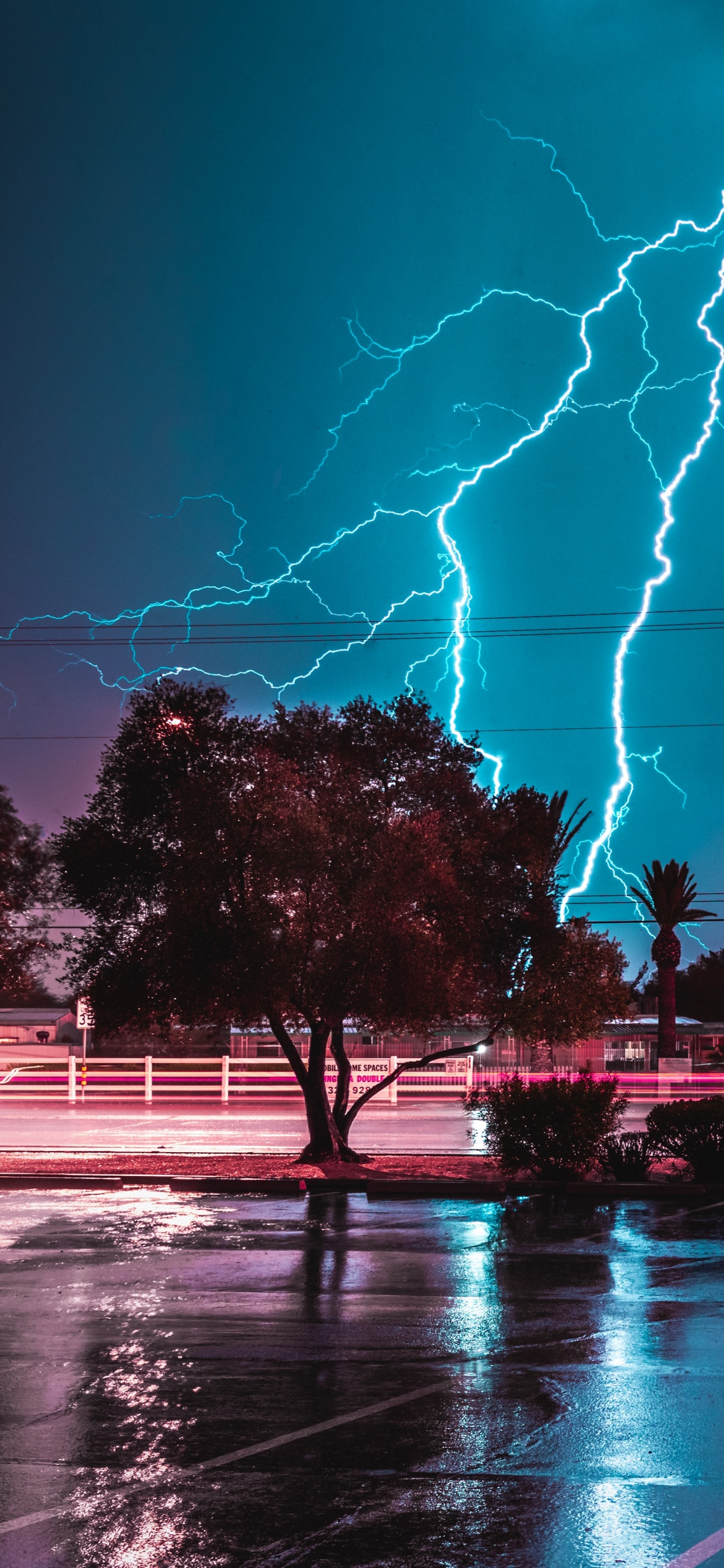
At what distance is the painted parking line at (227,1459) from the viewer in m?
5.84

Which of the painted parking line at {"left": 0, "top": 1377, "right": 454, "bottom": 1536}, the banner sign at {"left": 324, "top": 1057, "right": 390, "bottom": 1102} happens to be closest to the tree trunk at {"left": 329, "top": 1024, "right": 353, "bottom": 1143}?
the banner sign at {"left": 324, "top": 1057, "right": 390, "bottom": 1102}

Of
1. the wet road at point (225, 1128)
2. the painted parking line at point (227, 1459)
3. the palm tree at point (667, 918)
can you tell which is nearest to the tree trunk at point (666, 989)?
the palm tree at point (667, 918)

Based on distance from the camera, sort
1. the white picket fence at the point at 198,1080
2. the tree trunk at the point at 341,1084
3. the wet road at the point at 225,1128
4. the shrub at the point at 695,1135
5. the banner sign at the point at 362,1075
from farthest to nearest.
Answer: the white picket fence at the point at 198,1080 < the banner sign at the point at 362,1075 < the wet road at the point at 225,1128 < the tree trunk at the point at 341,1084 < the shrub at the point at 695,1135

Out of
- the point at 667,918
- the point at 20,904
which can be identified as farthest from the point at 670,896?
the point at 20,904

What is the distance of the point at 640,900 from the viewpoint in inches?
2194

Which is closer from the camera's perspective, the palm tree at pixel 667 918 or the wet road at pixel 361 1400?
the wet road at pixel 361 1400

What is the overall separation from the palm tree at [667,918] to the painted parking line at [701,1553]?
47381mm

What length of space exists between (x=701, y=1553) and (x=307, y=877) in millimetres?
13171

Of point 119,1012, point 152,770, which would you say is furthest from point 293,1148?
point 152,770

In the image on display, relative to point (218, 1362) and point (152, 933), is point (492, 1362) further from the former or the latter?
point (152, 933)

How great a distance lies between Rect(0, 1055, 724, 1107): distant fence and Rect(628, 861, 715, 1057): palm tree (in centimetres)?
963

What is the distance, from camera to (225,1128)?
2730 cm

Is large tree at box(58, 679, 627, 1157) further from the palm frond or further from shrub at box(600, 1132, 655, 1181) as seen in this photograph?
the palm frond

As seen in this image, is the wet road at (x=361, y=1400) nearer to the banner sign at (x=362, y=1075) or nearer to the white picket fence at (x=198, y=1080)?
the white picket fence at (x=198, y=1080)
